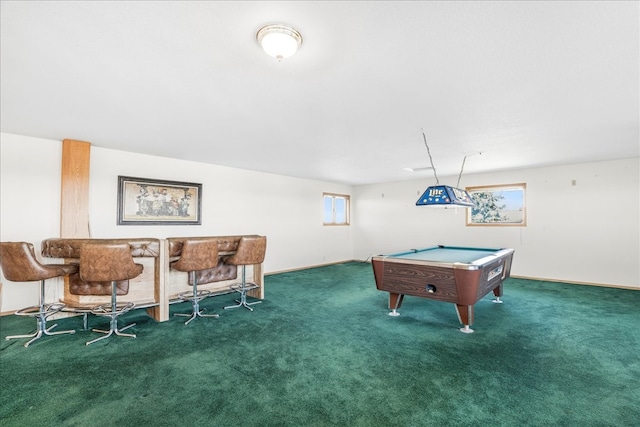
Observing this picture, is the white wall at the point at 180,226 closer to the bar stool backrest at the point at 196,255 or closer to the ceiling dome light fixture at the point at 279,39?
the bar stool backrest at the point at 196,255

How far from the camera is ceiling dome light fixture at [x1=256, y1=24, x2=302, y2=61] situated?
1.81 meters

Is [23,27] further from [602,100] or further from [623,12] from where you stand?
[602,100]

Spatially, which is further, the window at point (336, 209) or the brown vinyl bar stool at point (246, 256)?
the window at point (336, 209)

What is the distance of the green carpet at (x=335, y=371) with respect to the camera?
1.96m

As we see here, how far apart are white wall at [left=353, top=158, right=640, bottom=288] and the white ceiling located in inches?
61.7

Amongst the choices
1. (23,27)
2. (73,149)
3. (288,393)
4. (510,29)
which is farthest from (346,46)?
(73,149)

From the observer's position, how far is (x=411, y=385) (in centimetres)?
230

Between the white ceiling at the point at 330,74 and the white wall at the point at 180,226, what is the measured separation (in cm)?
46

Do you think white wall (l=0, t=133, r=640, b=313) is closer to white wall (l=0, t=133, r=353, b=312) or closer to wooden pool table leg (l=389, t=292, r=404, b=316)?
white wall (l=0, t=133, r=353, b=312)

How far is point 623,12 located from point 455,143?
8.96 ft

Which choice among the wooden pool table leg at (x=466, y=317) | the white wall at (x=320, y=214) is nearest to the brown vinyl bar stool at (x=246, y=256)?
the white wall at (x=320, y=214)

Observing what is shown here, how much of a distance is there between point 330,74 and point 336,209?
6.93 metres

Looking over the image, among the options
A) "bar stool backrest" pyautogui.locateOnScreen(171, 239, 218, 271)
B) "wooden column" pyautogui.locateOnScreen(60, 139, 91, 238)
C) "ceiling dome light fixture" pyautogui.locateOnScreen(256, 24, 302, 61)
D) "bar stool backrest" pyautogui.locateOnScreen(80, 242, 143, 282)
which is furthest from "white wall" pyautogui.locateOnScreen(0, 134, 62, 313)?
"ceiling dome light fixture" pyautogui.locateOnScreen(256, 24, 302, 61)

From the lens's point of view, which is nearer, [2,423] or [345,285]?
[2,423]
